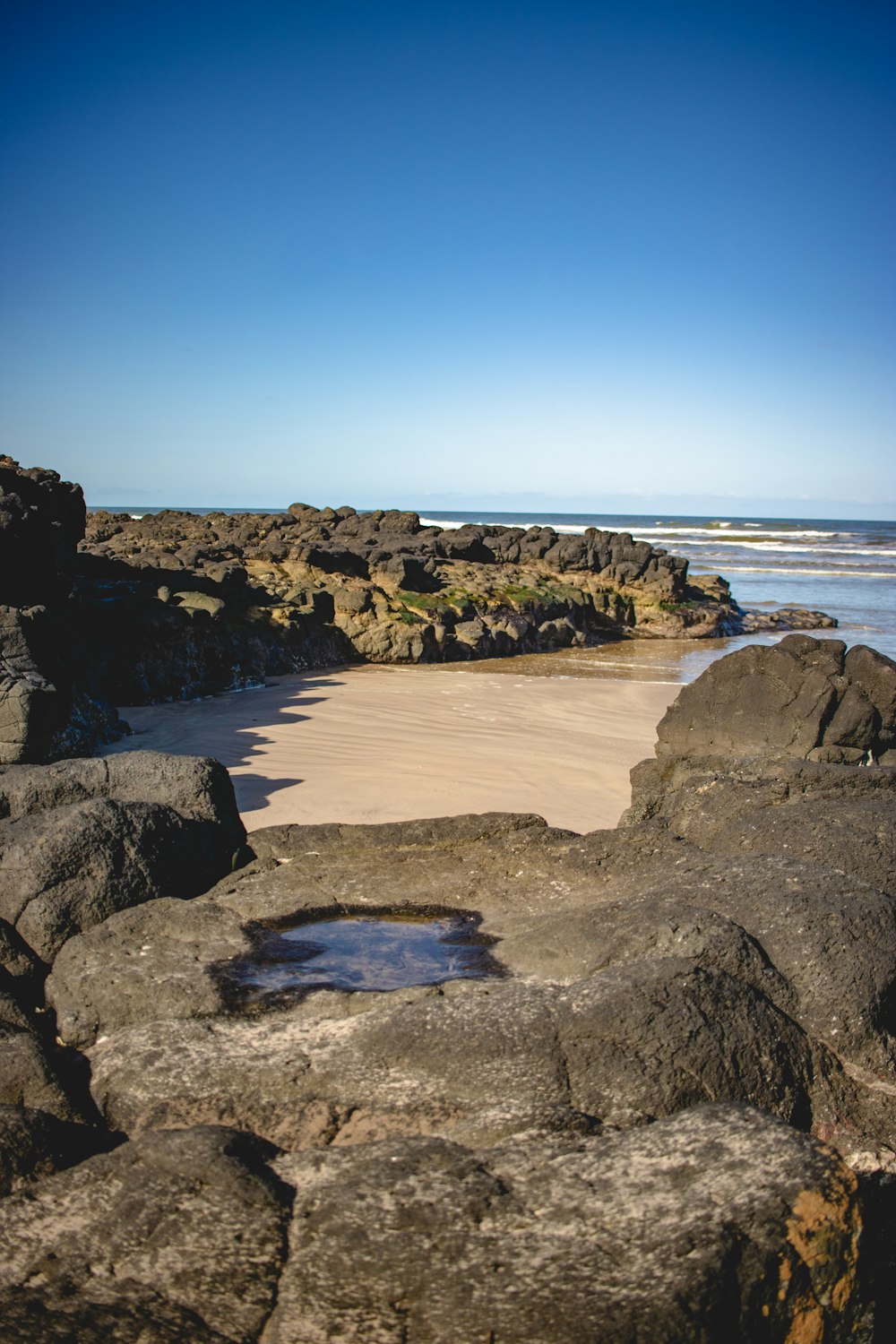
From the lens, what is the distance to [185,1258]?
6.64 feet

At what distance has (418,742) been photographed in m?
10.5

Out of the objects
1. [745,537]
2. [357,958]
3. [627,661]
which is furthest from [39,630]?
[745,537]

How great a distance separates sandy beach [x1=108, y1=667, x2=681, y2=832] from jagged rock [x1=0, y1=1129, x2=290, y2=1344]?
190 inches

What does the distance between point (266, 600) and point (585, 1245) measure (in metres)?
14.9

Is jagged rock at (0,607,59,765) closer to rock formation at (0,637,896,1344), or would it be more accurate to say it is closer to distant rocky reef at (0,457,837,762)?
distant rocky reef at (0,457,837,762)

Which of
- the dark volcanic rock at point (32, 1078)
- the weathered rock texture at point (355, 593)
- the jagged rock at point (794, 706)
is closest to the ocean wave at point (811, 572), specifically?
the weathered rock texture at point (355, 593)

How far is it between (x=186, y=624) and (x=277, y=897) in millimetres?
9631

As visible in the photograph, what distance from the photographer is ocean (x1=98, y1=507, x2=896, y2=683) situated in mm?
17719

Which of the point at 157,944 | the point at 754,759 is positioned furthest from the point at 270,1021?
the point at 754,759

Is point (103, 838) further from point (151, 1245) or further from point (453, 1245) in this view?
point (453, 1245)

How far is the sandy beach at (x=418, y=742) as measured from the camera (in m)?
8.09

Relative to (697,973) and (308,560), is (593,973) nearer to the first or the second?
(697,973)

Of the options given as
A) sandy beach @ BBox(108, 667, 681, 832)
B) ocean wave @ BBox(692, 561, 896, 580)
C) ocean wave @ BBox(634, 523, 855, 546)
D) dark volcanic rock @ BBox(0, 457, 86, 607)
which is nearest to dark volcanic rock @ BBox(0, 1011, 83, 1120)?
sandy beach @ BBox(108, 667, 681, 832)

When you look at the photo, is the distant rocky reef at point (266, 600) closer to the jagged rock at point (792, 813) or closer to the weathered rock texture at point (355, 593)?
the weathered rock texture at point (355, 593)
